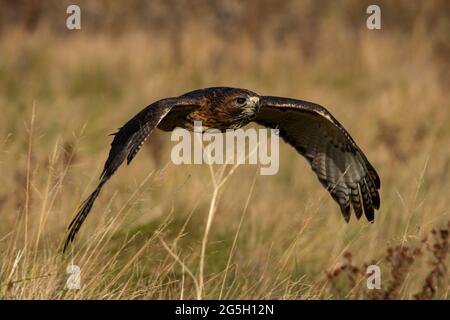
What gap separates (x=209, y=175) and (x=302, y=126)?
2.50 meters

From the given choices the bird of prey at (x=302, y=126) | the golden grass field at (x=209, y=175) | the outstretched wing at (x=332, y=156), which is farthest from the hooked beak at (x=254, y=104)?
the golden grass field at (x=209, y=175)

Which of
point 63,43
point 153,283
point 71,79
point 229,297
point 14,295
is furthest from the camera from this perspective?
point 63,43

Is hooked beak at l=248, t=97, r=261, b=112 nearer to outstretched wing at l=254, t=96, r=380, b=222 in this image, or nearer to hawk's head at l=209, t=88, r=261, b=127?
hawk's head at l=209, t=88, r=261, b=127

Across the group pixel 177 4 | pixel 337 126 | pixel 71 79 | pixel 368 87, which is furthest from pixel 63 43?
pixel 337 126

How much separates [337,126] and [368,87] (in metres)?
6.64

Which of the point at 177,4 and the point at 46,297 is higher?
the point at 177,4

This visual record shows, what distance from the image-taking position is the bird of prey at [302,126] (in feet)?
20.1

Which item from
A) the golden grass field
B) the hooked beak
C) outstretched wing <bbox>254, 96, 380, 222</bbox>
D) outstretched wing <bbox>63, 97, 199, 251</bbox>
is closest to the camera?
outstretched wing <bbox>63, 97, 199, 251</bbox>

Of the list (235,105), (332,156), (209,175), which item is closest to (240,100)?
(235,105)

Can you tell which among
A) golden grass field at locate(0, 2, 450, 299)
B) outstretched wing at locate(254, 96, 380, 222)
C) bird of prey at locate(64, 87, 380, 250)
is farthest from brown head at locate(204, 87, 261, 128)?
golden grass field at locate(0, 2, 450, 299)

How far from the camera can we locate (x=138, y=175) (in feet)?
30.8

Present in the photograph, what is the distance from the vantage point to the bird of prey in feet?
20.1

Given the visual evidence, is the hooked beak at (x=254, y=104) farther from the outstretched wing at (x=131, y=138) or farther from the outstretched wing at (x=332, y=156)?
the outstretched wing at (x=131, y=138)

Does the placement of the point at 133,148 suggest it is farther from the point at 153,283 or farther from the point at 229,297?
the point at 229,297
